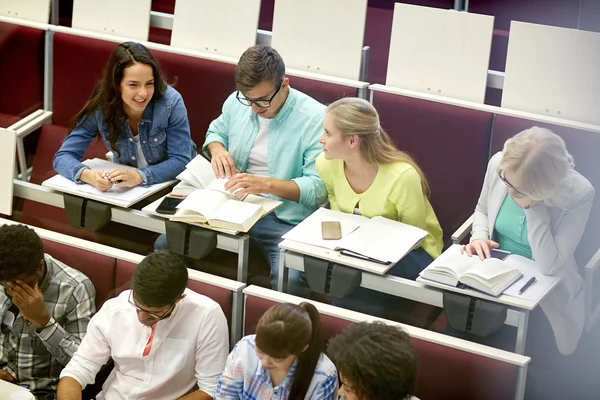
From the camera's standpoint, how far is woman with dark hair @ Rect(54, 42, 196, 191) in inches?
122

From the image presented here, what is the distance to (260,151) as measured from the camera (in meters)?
3.18

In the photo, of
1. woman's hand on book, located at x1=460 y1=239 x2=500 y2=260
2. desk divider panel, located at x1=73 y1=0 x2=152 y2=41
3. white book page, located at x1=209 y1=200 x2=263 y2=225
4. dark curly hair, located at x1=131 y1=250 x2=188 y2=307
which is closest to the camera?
dark curly hair, located at x1=131 y1=250 x2=188 y2=307

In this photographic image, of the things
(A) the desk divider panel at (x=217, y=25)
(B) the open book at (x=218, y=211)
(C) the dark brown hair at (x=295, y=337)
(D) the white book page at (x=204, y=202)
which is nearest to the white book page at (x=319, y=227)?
(B) the open book at (x=218, y=211)

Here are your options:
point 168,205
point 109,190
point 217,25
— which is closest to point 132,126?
point 109,190

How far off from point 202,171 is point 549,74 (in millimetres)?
1274

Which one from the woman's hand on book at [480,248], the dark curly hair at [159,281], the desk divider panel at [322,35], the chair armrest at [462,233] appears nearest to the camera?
the dark curly hair at [159,281]

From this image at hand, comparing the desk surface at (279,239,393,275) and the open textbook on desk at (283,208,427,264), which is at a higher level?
the open textbook on desk at (283,208,427,264)

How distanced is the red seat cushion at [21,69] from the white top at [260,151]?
1.34m

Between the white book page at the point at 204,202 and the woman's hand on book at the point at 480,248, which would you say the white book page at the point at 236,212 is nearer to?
the white book page at the point at 204,202

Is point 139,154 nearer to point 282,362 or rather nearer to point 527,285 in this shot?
point 282,362

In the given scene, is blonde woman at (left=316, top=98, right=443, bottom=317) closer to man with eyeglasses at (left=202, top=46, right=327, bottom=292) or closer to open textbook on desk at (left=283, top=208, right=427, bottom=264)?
open textbook on desk at (left=283, top=208, right=427, bottom=264)

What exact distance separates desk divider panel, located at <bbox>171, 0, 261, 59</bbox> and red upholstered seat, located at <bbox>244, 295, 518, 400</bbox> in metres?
1.74

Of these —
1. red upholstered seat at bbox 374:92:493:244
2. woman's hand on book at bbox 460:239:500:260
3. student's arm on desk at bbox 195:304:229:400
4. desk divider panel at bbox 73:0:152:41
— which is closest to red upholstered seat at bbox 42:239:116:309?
student's arm on desk at bbox 195:304:229:400

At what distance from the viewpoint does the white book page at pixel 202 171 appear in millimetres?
3017
